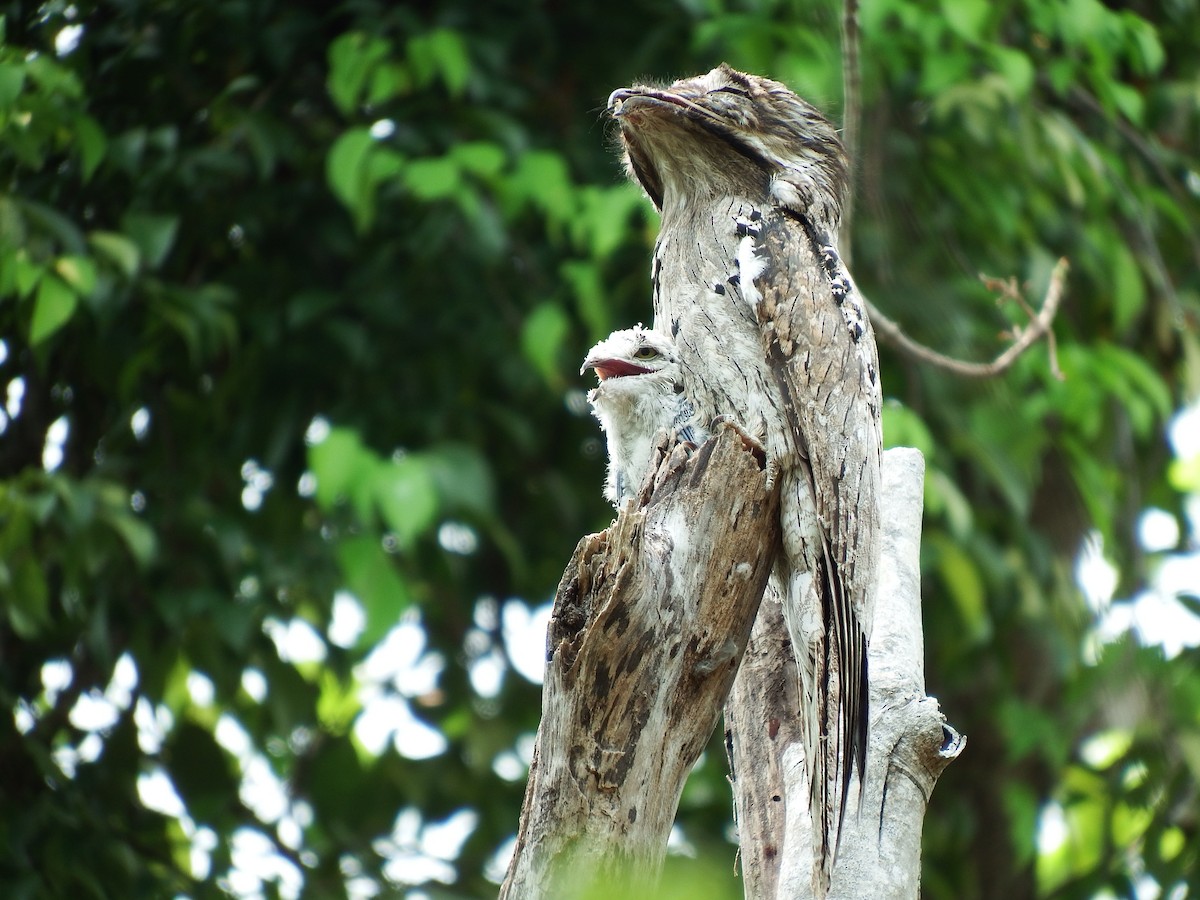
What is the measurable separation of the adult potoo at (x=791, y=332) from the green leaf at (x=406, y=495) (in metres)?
1.14

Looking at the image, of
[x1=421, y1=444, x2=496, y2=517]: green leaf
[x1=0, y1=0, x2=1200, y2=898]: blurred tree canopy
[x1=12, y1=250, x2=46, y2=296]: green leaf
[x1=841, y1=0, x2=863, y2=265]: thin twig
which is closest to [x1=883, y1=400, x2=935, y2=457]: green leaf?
[x1=0, y1=0, x2=1200, y2=898]: blurred tree canopy

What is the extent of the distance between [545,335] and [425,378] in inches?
36.3

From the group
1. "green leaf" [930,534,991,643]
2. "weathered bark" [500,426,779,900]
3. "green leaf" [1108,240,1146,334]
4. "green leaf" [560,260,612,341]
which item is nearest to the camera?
"weathered bark" [500,426,779,900]

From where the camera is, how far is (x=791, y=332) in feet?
10.0

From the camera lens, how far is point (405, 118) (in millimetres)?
5117

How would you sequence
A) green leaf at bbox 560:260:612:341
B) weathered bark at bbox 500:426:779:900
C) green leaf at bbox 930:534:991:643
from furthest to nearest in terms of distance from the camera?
green leaf at bbox 930:534:991:643
green leaf at bbox 560:260:612:341
weathered bark at bbox 500:426:779:900

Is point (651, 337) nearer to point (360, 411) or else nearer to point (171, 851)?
point (360, 411)

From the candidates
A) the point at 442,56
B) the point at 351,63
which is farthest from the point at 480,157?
the point at 351,63

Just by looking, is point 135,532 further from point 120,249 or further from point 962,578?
point 962,578

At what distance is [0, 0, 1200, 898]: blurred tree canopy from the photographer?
14.8 ft

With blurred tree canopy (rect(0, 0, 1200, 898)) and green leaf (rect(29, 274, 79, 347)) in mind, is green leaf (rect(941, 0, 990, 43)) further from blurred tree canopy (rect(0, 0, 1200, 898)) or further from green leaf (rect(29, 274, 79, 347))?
green leaf (rect(29, 274, 79, 347))

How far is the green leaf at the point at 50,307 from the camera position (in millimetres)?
3924

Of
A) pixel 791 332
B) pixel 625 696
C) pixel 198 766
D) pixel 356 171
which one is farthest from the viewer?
pixel 198 766

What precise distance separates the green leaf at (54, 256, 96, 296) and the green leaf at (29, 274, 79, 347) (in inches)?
1.5
